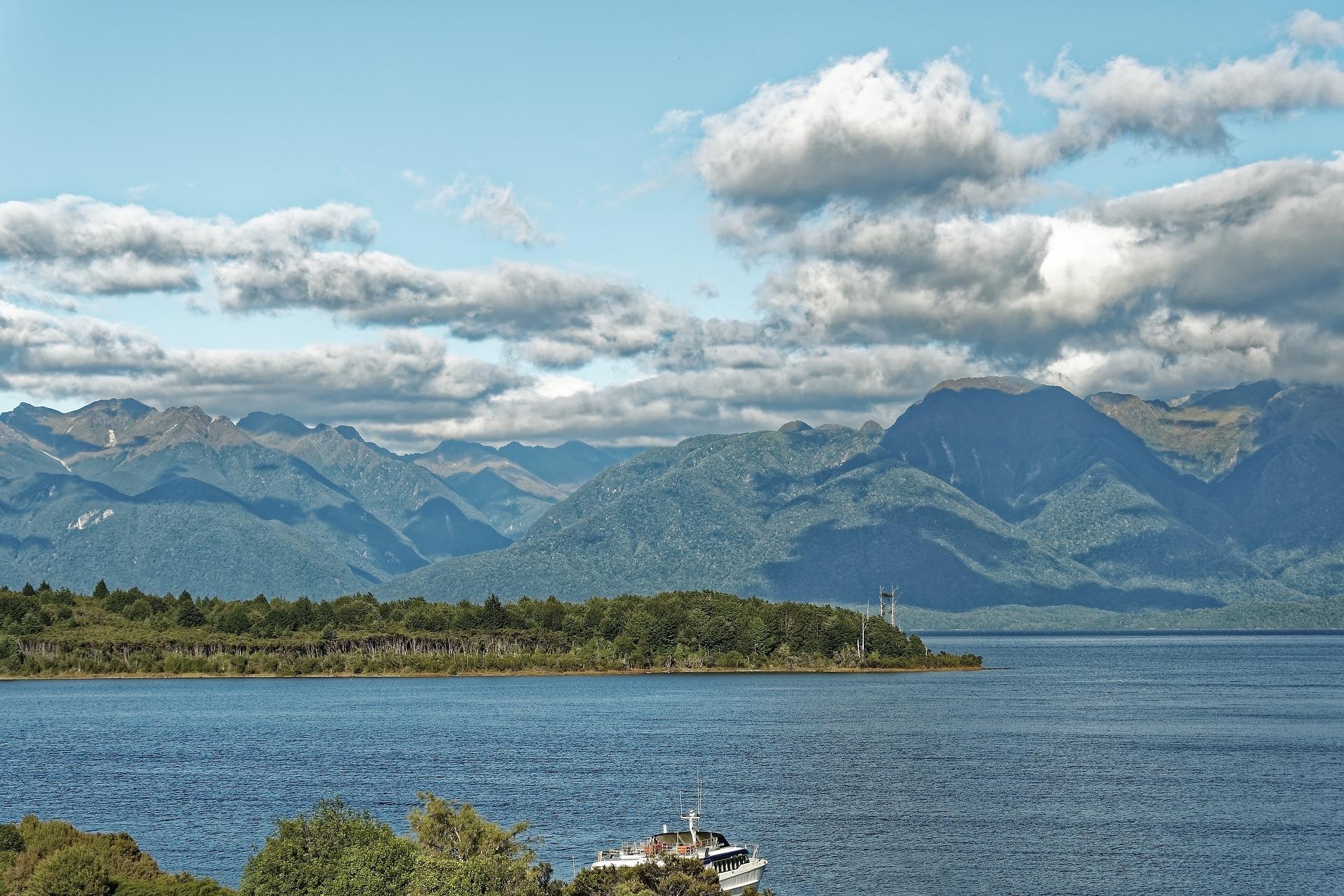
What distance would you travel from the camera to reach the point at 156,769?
14512 centimetres

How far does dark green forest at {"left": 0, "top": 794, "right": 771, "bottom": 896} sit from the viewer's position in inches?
2467

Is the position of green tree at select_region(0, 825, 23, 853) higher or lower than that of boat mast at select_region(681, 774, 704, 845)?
higher

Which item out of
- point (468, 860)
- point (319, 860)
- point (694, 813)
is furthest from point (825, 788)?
point (468, 860)

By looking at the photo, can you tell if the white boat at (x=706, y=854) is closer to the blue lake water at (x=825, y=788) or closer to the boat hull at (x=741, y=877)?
the boat hull at (x=741, y=877)

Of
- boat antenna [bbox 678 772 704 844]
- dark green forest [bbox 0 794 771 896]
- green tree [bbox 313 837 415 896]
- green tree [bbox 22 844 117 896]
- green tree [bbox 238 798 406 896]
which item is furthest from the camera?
boat antenna [bbox 678 772 704 844]

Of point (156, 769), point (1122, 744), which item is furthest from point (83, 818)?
point (1122, 744)

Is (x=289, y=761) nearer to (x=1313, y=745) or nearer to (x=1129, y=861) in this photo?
(x=1129, y=861)

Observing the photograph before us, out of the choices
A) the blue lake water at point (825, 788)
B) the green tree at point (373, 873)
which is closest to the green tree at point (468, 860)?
the green tree at point (373, 873)

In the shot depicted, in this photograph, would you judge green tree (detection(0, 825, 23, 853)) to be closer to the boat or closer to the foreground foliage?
the foreground foliage

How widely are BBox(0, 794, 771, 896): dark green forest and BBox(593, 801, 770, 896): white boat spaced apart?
12.4m

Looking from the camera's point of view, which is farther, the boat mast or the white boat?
the boat mast

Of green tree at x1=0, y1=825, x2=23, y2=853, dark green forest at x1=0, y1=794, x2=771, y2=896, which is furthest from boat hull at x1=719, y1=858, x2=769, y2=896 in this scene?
green tree at x1=0, y1=825, x2=23, y2=853

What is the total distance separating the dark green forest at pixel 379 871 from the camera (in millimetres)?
62656

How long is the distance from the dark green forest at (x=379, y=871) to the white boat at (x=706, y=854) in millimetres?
12385
